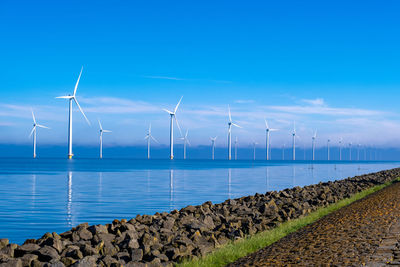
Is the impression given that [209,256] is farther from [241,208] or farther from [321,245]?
[241,208]

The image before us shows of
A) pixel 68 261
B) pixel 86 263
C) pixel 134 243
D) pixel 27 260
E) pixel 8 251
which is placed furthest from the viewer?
pixel 134 243

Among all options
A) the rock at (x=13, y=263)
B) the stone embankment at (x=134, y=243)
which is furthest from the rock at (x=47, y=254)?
the rock at (x=13, y=263)

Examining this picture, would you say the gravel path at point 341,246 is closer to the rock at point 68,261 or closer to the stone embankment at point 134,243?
the stone embankment at point 134,243

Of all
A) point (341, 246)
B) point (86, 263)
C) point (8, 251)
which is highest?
point (341, 246)

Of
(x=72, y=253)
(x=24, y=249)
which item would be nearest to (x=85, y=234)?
(x=24, y=249)

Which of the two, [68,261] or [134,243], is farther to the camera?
[134,243]

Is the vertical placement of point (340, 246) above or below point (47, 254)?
above

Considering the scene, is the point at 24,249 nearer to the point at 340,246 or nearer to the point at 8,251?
the point at 8,251

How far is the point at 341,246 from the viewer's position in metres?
10.4

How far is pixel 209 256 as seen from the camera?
36.1 feet

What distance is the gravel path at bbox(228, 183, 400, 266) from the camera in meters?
9.16

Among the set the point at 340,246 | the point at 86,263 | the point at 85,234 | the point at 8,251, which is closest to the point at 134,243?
the point at 85,234

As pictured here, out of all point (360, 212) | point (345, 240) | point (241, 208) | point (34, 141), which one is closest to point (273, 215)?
point (241, 208)

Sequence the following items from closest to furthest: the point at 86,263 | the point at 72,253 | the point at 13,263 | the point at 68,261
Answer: the point at 86,263 < the point at 13,263 < the point at 68,261 < the point at 72,253
